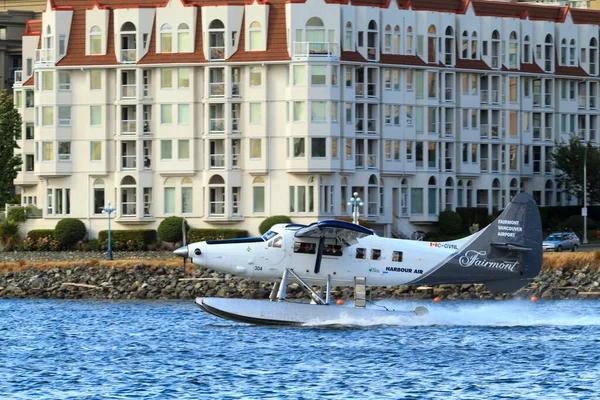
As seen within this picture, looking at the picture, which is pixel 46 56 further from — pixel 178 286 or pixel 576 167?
pixel 576 167

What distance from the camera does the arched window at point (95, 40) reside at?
9056cm

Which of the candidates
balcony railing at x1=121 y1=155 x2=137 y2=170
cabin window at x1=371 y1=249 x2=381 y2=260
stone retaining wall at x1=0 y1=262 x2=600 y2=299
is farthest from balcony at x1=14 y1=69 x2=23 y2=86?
cabin window at x1=371 y1=249 x2=381 y2=260

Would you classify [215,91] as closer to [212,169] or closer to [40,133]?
[212,169]

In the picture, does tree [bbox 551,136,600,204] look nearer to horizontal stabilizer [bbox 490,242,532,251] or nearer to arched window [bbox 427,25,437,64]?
arched window [bbox 427,25,437,64]

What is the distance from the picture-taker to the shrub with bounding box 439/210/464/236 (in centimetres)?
9125

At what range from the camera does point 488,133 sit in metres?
97.4

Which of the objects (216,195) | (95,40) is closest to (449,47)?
(216,195)

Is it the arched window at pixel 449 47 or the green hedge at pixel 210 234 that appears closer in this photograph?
the green hedge at pixel 210 234

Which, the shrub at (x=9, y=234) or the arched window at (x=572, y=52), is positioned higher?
the arched window at (x=572, y=52)

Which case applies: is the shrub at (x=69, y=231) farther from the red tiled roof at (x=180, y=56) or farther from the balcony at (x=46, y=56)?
the red tiled roof at (x=180, y=56)

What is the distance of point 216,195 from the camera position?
89000mm

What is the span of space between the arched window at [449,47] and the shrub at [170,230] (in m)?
21.1

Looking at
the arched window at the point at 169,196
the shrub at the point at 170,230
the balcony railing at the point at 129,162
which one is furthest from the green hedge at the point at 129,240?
the balcony railing at the point at 129,162

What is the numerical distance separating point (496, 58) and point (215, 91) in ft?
66.4
